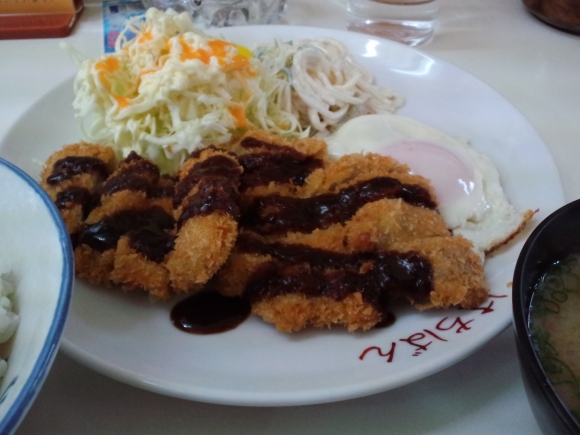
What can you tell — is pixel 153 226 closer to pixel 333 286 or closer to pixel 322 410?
pixel 333 286

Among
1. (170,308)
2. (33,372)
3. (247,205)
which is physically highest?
(33,372)

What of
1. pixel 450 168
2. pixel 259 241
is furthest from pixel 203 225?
pixel 450 168

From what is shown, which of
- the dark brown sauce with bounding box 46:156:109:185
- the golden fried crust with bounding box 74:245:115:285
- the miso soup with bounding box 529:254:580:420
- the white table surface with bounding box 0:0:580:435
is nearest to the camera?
the miso soup with bounding box 529:254:580:420

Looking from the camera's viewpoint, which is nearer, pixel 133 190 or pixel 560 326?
pixel 560 326

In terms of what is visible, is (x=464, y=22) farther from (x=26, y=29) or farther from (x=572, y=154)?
(x=26, y=29)

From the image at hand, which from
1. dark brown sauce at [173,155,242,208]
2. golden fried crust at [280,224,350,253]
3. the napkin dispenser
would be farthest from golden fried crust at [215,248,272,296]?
the napkin dispenser

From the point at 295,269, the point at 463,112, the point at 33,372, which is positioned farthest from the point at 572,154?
the point at 33,372

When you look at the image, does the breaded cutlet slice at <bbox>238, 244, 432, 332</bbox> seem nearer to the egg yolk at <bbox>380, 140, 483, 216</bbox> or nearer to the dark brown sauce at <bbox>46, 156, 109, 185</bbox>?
the egg yolk at <bbox>380, 140, 483, 216</bbox>
